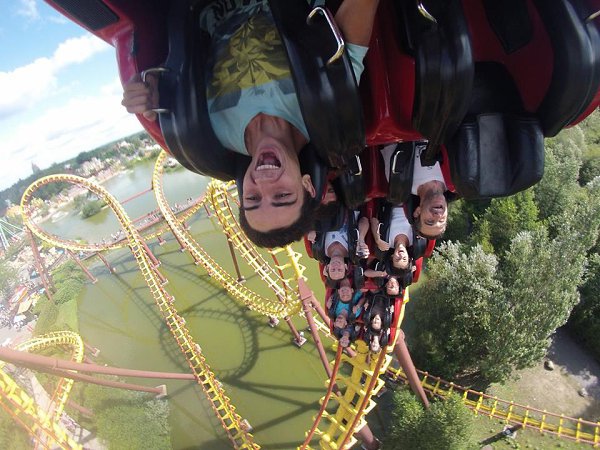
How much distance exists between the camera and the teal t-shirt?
880 mm

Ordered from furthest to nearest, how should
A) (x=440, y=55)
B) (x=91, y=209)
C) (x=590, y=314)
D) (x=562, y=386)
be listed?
(x=91, y=209) < (x=590, y=314) < (x=562, y=386) < (x=440, y=55)

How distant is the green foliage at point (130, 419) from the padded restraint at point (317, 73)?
7.09 m

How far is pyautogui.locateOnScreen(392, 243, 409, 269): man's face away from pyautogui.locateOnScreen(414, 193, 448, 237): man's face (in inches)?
19.3

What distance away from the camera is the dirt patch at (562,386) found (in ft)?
18.0

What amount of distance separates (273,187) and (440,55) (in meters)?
0.45

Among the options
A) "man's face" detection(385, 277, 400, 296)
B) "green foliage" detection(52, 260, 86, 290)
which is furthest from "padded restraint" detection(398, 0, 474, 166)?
"green foliage" detection(52, 260, 86, 290)

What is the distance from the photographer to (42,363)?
4.73m

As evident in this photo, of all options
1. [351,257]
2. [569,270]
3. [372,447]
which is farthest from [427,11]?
[569,270]

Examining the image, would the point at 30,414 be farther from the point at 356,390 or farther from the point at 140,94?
the point at 140,94

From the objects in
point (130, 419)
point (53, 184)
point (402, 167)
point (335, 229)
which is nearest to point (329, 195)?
point (402, 167)

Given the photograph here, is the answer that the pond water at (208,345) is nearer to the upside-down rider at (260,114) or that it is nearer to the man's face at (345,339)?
the man's face at (345,339)

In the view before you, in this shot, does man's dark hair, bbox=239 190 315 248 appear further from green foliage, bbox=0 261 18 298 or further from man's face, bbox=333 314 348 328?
green foliage, bbox=0 261 18 298

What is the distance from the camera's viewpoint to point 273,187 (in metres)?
0.90

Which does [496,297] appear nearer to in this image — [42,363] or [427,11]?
[427,11]
